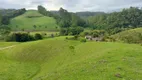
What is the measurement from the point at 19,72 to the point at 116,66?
69.1ft

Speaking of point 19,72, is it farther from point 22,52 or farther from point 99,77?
point 99,77

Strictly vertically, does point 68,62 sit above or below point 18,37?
below

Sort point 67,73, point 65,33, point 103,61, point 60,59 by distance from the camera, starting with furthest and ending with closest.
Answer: point 65,33 < point 60,59 < point 103,61 < point 67,73

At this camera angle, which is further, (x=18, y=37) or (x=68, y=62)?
(x=18, y=37)

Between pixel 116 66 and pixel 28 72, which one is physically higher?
pixel 116 66

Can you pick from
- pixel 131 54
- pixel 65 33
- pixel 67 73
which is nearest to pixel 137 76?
pixel 67 73

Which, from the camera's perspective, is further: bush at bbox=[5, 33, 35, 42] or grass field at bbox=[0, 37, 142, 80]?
bush at bbox=[5, 33, 35, 42]

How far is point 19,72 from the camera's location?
45.9m

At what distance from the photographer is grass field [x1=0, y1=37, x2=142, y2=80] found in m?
31.3

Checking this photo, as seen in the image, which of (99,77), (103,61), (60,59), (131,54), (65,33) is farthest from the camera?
(65,33)

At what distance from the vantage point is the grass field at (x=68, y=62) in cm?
3127

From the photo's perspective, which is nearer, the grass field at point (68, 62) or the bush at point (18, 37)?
the grass field at point (68, 62)

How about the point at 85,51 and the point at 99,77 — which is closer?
the point at 99,77

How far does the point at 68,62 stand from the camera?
4894 centimetres
